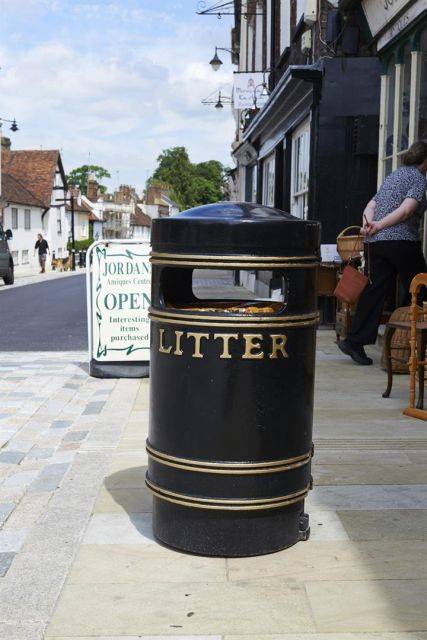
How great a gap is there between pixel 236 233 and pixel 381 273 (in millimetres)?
4787

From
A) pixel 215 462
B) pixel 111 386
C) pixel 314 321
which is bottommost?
pixel 111 386

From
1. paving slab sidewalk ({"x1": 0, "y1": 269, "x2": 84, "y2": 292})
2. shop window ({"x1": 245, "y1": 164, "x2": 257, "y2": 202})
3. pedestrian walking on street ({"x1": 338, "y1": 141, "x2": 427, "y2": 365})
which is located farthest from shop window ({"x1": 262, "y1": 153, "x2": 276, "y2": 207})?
pedestrian walking on street ({"x1": 338, "y1": 141, "x2": 427, "y2": 365})

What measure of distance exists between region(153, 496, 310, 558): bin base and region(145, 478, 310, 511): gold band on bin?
0.10ft

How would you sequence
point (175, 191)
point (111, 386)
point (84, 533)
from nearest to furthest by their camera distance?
point (84, 533) → point (111, 386) → point (175, 191)

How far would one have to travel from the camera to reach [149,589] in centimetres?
316

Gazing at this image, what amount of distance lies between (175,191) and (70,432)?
123 m

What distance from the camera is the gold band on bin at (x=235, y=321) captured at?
332 centimetres

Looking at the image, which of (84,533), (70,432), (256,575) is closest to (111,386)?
(70,432)

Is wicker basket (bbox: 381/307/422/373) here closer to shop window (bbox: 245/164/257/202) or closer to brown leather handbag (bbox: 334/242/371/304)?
brown leather handbag (bbox: 334/242/371/304)

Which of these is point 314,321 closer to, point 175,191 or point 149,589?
point 149,589

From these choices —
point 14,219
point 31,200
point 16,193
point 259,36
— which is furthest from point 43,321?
point 31,200

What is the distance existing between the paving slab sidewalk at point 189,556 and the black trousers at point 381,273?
2130 millimetres

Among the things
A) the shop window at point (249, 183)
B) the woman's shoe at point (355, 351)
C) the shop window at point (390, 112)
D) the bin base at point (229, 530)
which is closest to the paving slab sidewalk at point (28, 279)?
the shop window at point (249, 183)

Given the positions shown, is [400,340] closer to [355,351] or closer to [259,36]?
[355,351]
